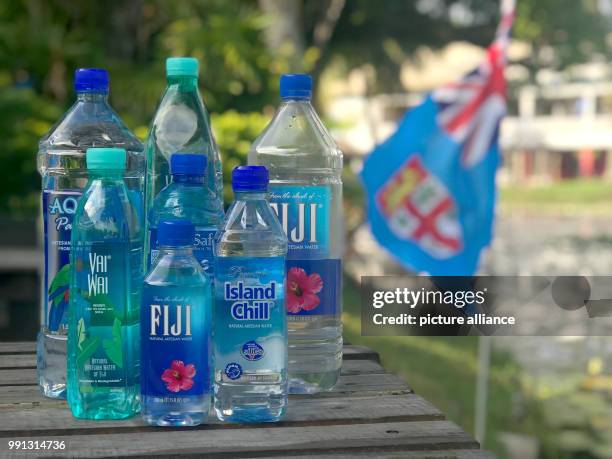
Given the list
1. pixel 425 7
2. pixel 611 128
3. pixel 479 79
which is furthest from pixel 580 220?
pixel 479 79

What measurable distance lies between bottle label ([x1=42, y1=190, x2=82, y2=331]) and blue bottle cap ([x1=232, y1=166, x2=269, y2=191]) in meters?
0.33

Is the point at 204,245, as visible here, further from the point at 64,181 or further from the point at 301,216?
the point at 64,181

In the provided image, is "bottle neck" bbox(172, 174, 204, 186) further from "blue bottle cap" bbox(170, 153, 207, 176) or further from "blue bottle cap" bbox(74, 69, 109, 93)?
"blue bottle cap" bbox(74, 69, 109, 93)

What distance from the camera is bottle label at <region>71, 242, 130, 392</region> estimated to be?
171 cm

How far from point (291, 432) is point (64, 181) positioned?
669 millimetres

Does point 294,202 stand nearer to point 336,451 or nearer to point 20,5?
point 336,451

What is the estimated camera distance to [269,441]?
1.67m

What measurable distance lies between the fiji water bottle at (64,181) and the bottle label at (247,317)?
28cm

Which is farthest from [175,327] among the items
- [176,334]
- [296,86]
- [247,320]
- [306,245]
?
[296,86]

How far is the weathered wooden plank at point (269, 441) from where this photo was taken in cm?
161

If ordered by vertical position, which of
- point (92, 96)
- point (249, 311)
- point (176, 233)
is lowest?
point (249, 311)

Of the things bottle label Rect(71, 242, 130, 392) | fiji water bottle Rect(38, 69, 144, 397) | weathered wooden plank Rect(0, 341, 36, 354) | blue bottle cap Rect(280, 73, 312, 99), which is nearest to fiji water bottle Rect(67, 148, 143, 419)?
bottle label Rect(71, 242, 130, 392)

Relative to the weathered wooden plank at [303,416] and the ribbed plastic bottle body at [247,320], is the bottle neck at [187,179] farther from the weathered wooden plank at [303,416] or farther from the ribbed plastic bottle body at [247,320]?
the weathered wooden plank at [303,416]

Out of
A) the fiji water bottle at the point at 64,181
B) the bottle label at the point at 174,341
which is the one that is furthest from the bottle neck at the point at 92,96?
the bottle label at the point at 174,341
